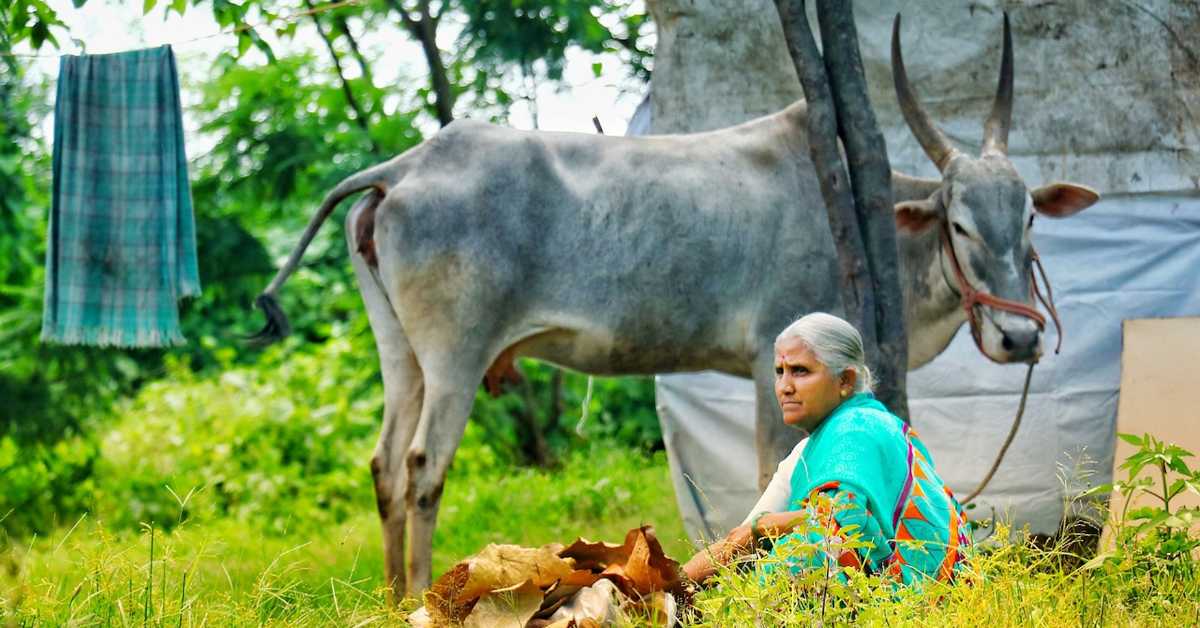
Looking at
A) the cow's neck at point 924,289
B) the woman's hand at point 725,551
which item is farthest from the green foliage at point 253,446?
the woman's hand at point 725,551

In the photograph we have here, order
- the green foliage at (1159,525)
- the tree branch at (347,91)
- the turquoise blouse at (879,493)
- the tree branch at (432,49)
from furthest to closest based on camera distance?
the tree branch at (347,91) < the tree branch at (432,49) < the green foliage at (1159,525) < the turquoise blouse at (879,493)

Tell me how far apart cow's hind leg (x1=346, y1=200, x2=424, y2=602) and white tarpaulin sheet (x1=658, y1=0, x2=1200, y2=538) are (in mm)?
1571

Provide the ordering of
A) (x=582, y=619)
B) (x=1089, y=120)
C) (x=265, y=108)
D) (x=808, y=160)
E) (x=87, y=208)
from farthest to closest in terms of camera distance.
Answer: (x=265, y=108) < (x=1089, y=120) < (x=87, y=208) < (x=808, y=160) < (x=582, y=619)

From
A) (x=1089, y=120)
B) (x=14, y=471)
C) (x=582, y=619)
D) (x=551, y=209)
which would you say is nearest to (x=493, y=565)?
(x=582, y=619)

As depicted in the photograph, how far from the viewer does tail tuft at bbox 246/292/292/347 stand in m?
5.74

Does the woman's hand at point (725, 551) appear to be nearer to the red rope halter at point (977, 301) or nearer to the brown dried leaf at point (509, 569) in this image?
the brown dried leaf at point (509, 569)

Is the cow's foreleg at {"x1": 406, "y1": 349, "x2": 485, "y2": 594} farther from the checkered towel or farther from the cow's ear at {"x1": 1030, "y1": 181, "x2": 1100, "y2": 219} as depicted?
the cow's ear at {"x1": 1030, "y1": 181, "x2": 1100, "y2": 219}

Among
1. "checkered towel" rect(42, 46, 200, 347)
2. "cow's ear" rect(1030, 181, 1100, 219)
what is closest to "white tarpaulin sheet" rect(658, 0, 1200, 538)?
"cow's ear" rect(1030, 181, 1100, 219)

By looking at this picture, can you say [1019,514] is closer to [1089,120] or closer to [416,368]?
[1089,120]

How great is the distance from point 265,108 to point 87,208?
3429 mm

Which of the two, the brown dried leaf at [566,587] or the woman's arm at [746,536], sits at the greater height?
the woman's arm at [746,536]

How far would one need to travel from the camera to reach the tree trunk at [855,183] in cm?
502

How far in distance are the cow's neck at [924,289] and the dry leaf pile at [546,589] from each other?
2.48 metres

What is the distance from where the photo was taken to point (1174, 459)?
148 inches
